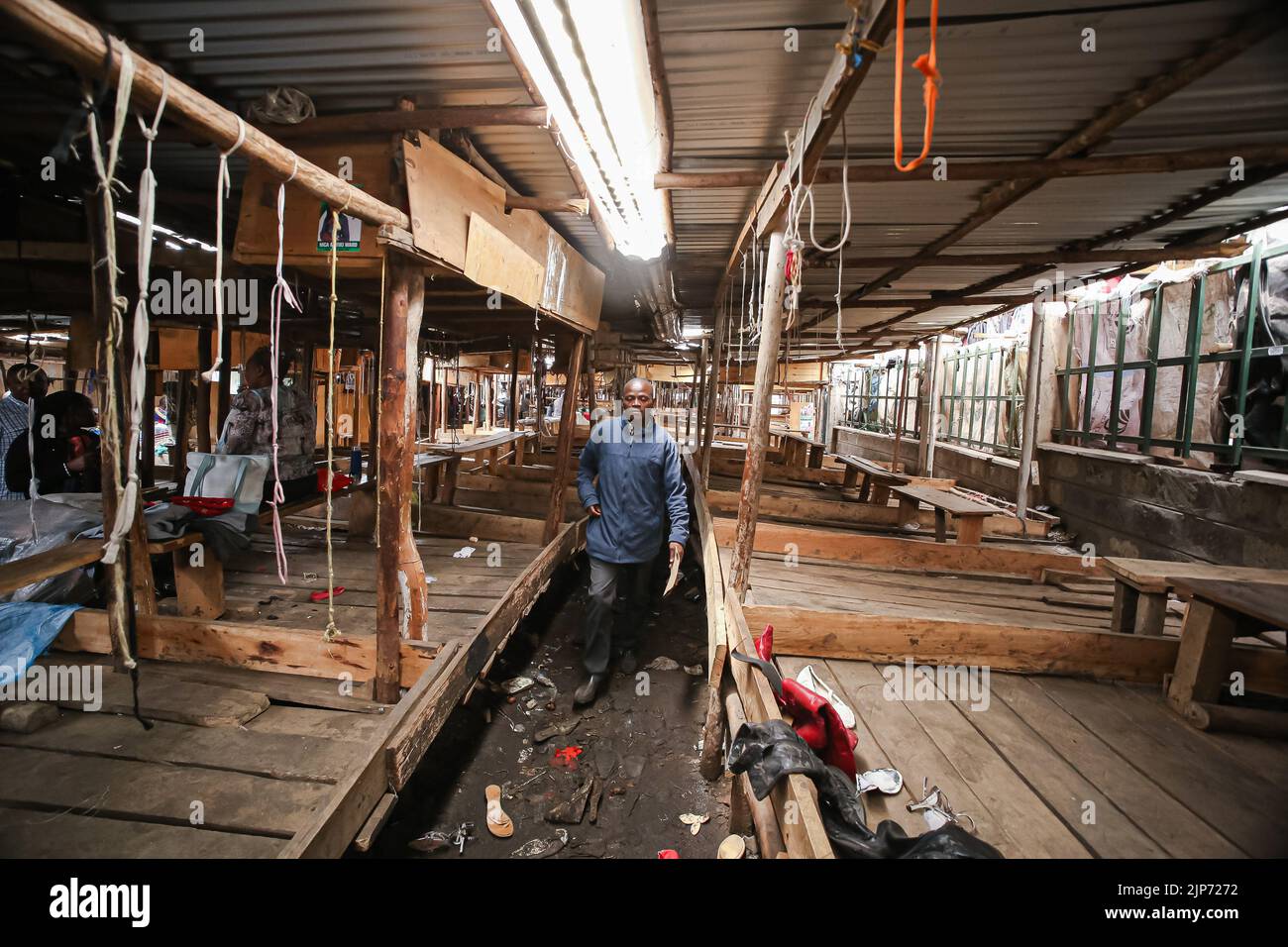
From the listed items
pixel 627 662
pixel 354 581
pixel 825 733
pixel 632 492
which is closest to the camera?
pixel 825 733

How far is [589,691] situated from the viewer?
5.36 meters

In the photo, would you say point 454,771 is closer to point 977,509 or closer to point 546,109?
point 546,109

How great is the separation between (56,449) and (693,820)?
713cm

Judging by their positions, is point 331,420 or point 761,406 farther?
point 331,420

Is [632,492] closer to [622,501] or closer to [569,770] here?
[622,501]

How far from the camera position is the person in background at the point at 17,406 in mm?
5449

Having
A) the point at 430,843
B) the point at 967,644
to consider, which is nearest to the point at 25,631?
the point at 430,843

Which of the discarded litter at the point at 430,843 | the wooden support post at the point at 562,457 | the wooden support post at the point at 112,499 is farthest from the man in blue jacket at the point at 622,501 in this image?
the wooden support post at the point at 112,499

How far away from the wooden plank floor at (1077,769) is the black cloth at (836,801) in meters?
0.35

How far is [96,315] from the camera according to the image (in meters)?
3.21

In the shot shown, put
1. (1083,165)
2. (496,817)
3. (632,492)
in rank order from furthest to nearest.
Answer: (632,492) < (496,817) < (1083,165)

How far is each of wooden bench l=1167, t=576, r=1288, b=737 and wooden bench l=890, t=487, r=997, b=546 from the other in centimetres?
278
